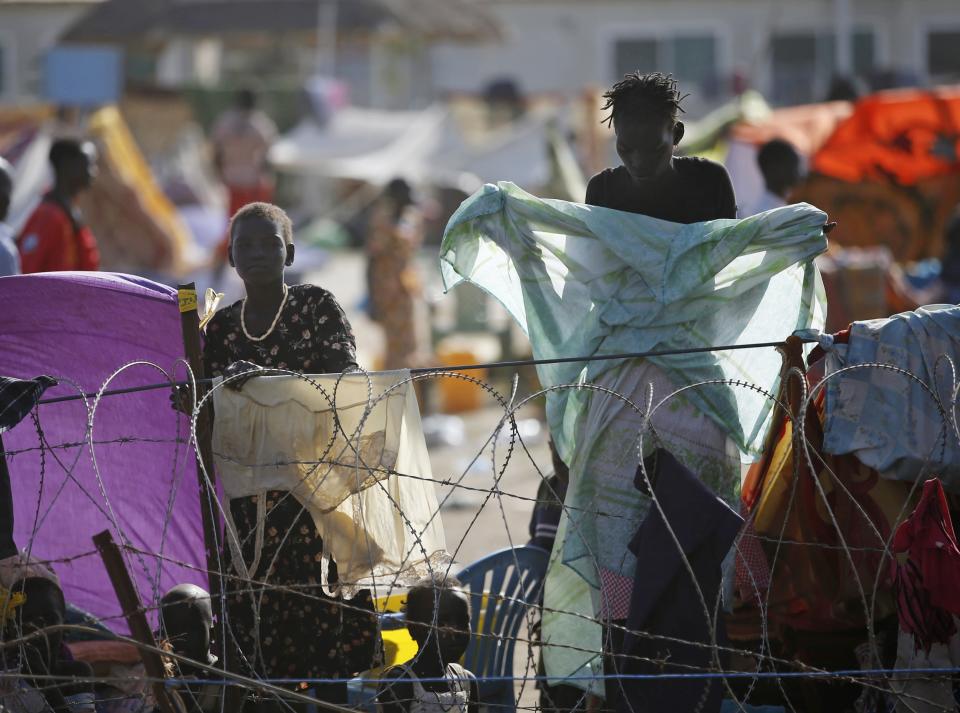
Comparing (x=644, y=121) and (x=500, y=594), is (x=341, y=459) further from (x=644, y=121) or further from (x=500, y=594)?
(x=644, y=121)

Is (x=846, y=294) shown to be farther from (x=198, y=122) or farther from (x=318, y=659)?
(x=198, y=122)

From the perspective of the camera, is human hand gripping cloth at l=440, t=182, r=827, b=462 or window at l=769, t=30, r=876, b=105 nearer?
human hand gripping cloth at l=440, t=182, r=827, b=462

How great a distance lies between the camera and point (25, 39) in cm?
2548

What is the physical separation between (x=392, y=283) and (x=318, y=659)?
590cm

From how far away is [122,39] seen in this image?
19188 millimetres

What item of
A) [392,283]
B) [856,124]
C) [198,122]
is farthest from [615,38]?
[392,283]

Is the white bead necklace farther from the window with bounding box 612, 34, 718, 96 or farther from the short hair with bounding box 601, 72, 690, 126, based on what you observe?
the window with bounding box 612, 34, 718, 96

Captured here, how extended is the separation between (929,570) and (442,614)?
4.25 feet

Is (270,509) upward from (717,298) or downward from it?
downward

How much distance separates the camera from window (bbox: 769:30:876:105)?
23.9 meters

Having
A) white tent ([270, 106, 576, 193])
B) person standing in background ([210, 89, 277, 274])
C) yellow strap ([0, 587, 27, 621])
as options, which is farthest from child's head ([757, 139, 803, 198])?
white tent ([270, 106, 576, 193])

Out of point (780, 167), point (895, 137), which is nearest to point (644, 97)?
point (780, 167)

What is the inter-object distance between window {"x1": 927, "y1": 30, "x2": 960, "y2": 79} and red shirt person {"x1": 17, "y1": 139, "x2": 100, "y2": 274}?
818 inches

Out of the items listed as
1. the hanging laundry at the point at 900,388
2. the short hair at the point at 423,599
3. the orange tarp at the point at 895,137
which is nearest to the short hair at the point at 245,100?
the orange tarp at the point at 895,137
